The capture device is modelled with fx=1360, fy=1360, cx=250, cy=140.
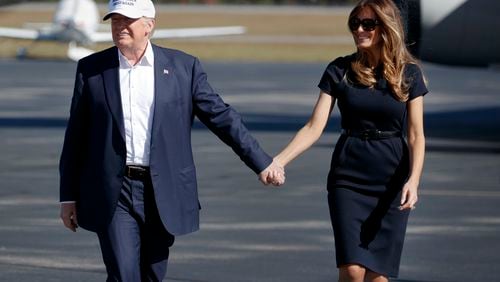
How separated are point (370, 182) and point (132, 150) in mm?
1197

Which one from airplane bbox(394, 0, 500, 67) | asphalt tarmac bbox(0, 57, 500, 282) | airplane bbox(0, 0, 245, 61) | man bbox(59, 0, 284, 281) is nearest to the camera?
man bbox(59, 0, 284, 281)

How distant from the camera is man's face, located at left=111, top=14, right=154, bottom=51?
6137 millimetres

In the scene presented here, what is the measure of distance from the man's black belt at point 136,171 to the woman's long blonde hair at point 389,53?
1.17 meters

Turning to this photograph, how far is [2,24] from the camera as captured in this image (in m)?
57.1

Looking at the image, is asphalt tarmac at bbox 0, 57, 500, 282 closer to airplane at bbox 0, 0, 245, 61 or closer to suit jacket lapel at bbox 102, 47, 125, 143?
suit jacket lapel at bbox 102, 47, 125, 143

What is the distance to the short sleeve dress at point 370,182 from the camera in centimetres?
659

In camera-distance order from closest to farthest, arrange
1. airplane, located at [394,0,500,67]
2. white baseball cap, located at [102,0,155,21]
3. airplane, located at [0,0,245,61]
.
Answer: white baseball cap, located at [102,0,155,21] < airplane, located at [394,0,500,67] < airplane, located at [0,0,245,61]

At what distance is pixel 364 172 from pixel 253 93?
2322 centimetres

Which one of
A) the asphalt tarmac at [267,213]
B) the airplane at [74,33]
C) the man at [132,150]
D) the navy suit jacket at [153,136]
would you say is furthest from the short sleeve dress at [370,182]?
the airplane at [74,33]

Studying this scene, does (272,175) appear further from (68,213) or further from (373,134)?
(68,213)

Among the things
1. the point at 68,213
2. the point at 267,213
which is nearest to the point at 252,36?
the point at 267,213

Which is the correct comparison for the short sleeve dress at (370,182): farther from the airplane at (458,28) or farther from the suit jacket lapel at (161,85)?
the airplane at (458,28)

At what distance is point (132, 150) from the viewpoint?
20.5ft

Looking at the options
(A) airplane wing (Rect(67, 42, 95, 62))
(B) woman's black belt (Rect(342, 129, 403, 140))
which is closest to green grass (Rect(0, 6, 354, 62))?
(A) airplane wing (Rect(67, 42, 95, 62))
